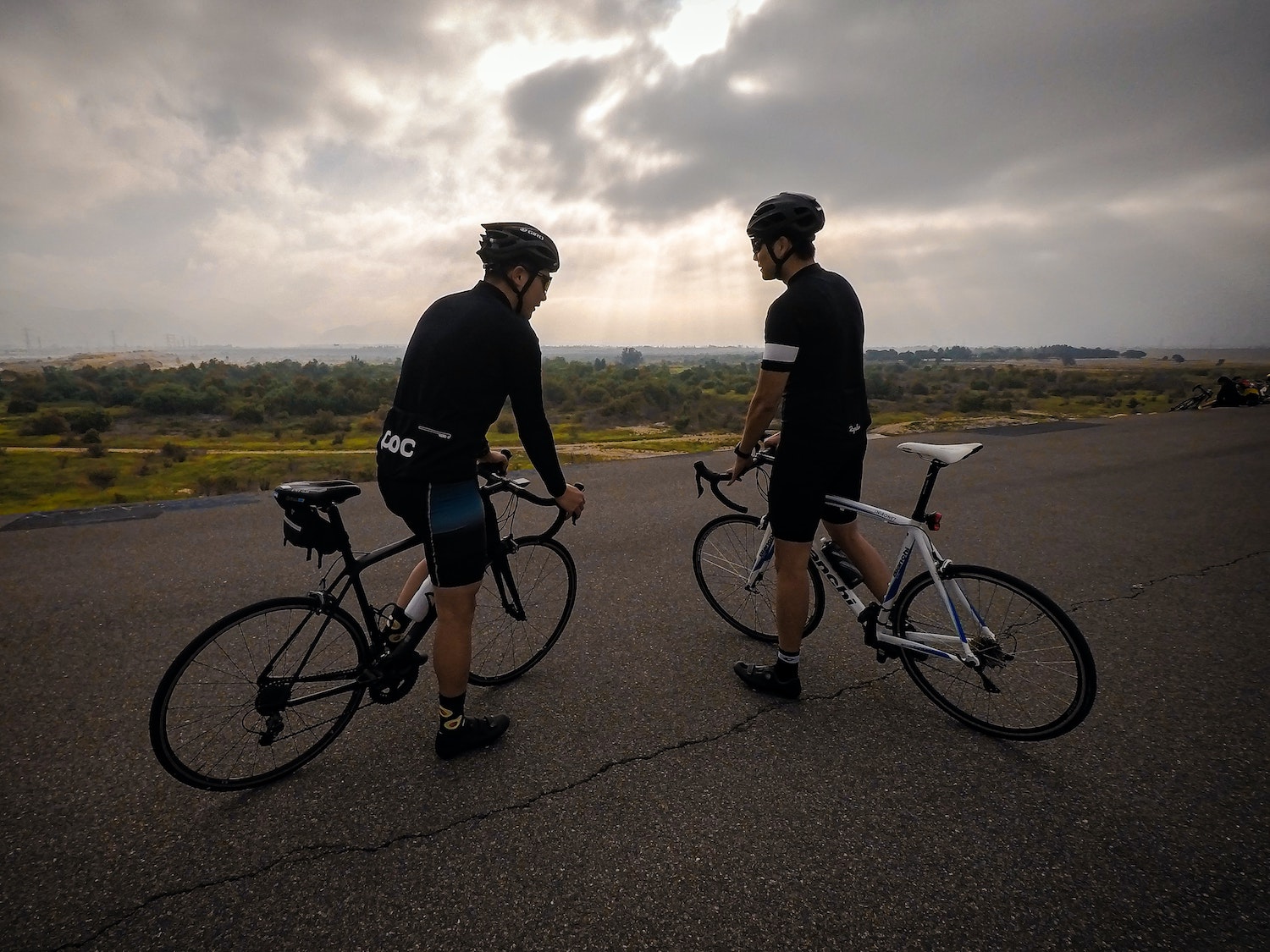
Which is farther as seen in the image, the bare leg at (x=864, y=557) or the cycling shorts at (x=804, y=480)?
the bare leg at (x=864, y=557)

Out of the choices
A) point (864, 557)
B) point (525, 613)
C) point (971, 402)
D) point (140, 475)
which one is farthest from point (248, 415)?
point (971, 402)

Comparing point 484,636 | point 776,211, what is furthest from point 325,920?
point 776,211

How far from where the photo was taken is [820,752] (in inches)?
107

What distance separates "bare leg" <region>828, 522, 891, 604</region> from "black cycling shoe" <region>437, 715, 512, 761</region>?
200cm

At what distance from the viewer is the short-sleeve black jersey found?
275cm

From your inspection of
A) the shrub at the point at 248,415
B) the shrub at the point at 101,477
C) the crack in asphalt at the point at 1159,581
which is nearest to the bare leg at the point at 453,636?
the crack in asphalt at the point at 1159,581

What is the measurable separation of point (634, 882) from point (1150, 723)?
2745 mm

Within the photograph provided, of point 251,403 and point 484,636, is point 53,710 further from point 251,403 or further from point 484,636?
point 251,403

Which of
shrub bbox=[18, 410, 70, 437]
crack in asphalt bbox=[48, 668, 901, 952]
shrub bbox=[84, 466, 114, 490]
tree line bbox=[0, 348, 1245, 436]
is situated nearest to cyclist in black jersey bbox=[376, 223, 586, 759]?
crack in asphalt bbox=[48, 668, 901, 952]

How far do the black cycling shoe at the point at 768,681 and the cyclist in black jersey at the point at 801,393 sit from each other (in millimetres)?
28

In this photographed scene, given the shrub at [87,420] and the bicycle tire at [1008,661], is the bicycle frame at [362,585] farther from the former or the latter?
the shrub at [87,420]

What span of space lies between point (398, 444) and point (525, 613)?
1371 millimetres

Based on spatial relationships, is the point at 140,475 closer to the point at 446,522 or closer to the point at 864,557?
the point at 446,522

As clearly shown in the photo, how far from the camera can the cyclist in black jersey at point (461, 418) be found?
2.39 metres
